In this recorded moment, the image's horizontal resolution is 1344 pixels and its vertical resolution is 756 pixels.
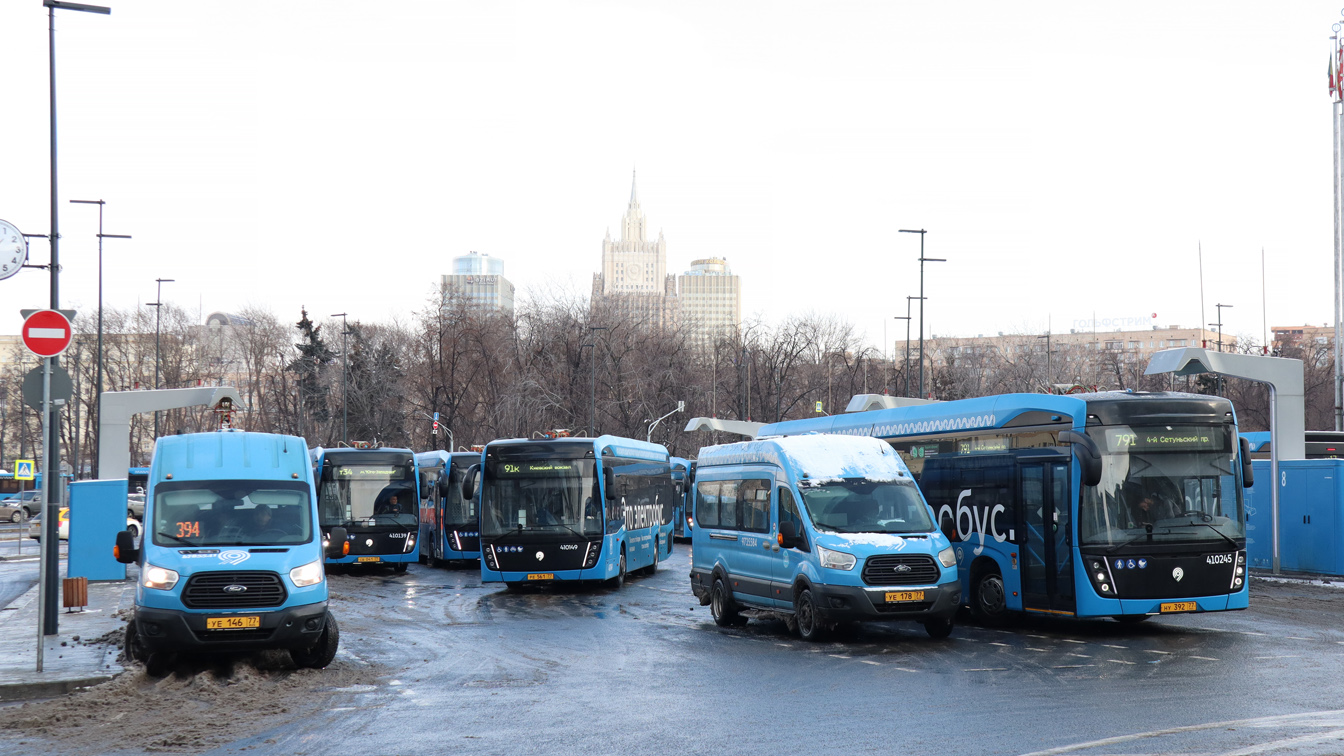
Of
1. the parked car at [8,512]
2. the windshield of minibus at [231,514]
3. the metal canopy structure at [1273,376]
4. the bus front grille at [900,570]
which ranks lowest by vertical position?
the parked car at [8,512]

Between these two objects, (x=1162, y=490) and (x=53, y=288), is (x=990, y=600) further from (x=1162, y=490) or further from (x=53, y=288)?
(x=53, y=288)

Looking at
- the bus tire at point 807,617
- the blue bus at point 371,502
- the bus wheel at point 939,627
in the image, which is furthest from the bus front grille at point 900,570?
the blue bus at point 371,502

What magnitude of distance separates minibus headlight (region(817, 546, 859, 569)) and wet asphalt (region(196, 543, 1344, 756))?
3.44ft

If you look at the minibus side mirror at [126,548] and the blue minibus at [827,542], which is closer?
the minibus side mirror at [126,548]

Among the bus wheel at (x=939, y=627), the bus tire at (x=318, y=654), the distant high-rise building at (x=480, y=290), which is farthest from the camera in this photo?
the distant high-rise building at (x=480, y=290)

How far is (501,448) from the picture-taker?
24078 mm

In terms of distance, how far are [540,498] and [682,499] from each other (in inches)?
823

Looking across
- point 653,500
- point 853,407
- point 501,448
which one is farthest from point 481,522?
point 853,407

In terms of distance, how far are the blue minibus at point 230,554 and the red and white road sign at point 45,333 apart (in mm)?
1655

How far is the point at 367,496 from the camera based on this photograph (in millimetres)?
30469

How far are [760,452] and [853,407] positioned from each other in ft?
35.4

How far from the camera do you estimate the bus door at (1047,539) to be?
52.0 ft

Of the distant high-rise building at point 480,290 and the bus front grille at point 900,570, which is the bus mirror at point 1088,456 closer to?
the bus front grille at point 900,570

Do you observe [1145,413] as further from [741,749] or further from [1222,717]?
[741,749]
